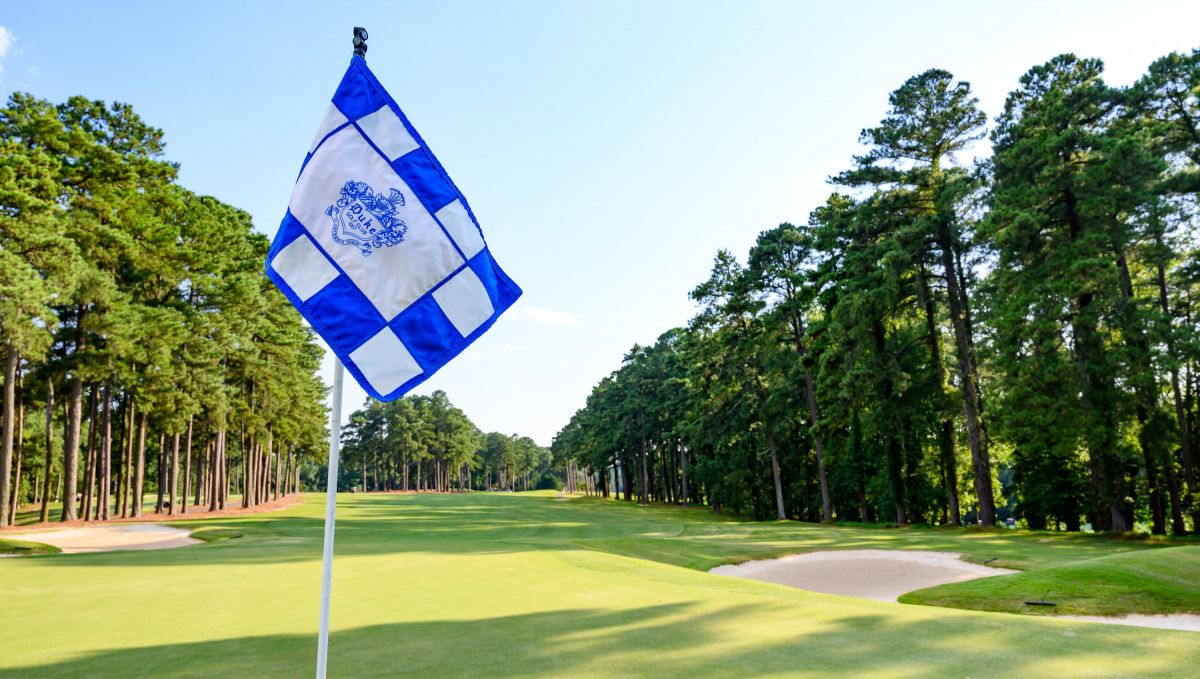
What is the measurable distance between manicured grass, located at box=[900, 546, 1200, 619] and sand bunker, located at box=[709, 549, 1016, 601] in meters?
1.93

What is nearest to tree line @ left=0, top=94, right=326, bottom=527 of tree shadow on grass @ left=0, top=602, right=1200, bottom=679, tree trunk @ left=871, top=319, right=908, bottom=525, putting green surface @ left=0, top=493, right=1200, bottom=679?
putting green surface @ left=0, top=493, right=1200, bottom=679

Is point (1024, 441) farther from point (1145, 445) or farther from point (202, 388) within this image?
point (202, 388)

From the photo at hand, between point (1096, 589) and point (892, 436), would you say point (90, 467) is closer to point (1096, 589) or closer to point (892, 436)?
point (892, 436)

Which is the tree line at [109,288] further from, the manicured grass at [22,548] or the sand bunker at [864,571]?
the sand bunker at [864,571]

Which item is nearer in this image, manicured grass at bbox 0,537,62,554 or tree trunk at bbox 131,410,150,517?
manicured grass at bbox 0,537,62,554

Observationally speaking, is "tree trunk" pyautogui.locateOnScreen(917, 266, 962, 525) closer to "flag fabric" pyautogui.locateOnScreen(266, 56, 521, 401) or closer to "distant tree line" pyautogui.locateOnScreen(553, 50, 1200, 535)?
"distant tree line" pyautogui.locateOnScreen(553, 50, 1200, 535)

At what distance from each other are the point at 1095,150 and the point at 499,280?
87.0 ft

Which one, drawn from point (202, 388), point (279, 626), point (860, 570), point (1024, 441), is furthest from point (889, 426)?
point (202, 388)

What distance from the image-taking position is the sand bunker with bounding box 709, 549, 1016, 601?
50.5ft

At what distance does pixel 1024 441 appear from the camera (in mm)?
25438

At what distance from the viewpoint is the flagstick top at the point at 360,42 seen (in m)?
5.57

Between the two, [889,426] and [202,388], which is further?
[202,388]

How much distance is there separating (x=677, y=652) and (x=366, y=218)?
16.8 feet

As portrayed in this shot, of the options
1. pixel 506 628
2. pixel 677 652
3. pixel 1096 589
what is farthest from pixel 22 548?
pixel 1096 589
